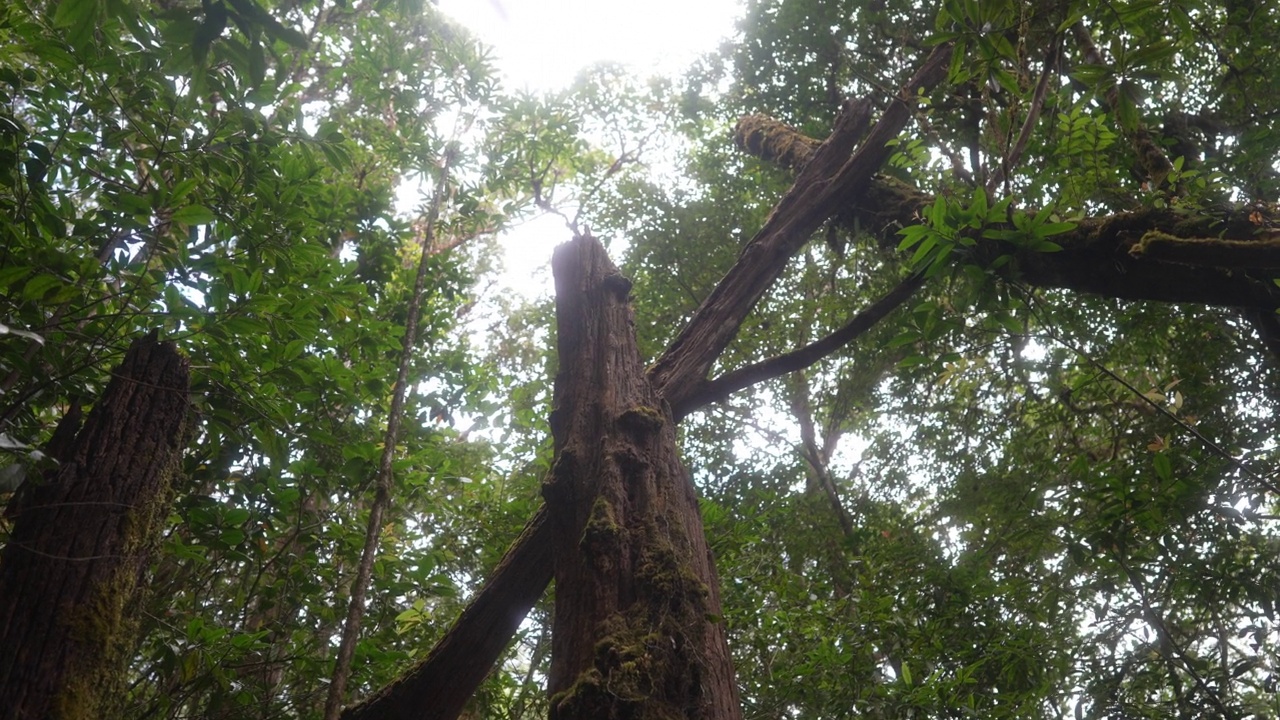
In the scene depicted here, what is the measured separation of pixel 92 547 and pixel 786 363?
238cm

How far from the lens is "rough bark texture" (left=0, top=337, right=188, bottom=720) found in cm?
225

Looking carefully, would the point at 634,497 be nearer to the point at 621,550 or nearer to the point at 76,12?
the point at 621,550

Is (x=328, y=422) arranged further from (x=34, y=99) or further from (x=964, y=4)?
(x=964, y=4)

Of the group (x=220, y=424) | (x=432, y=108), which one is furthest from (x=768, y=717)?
(x=432, y=108)

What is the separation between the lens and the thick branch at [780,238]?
301cm

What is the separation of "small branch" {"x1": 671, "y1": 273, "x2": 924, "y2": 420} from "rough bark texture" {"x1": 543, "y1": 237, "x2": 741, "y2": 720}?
0.70 feet

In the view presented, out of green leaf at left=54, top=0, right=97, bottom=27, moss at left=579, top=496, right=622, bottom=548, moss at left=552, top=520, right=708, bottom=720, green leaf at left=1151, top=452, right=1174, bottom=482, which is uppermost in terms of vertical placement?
green leaf at left=1151, top=452, right=1174, bottom=482

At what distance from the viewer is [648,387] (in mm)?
2727

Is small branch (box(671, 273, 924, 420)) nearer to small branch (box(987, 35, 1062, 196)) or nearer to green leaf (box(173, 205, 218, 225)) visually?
small branch (box(987, 35, 1062, 196))

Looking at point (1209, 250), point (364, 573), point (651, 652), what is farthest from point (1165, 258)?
point (364, 573)

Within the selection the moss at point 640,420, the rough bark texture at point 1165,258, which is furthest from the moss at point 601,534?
the rough bark texture at point 1165,258

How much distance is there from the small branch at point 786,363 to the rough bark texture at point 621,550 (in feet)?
0.70

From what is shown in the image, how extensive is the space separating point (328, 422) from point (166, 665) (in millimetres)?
1326

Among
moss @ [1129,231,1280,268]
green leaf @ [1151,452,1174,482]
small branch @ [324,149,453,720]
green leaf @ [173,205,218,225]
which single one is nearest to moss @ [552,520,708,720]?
small branch @ [324,149,453,720]
